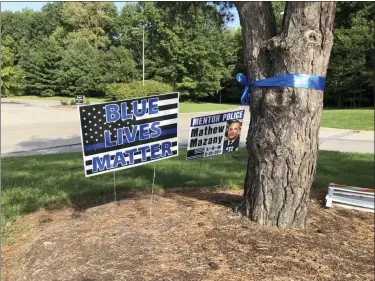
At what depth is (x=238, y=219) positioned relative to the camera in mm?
3889

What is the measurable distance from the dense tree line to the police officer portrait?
2898 mm

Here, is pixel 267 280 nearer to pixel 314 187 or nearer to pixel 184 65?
pixel 314 187

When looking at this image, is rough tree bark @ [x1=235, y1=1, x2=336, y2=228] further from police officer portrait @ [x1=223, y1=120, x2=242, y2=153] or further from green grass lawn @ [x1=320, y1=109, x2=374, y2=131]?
green grass lawn @ [x1=320, y1=109, x2=374, y2=131]

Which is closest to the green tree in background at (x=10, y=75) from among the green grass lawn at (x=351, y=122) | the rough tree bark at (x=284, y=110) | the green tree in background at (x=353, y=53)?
the rough tree bark at (x=284, y=110)

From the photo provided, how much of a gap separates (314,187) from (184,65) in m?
42.4

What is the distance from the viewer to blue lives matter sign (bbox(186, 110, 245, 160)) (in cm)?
552

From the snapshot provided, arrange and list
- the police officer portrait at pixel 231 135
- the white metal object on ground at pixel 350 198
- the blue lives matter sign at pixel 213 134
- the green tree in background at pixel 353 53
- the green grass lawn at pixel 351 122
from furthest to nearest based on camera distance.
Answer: the green tree in background at pixel 353 53 → the green grass lawn at pixel 351 122 → the police officer portrait at pixel 231 135 → the blue lives matter sign at pixel 213 134 → the white metal object on ground at pixel 350 198

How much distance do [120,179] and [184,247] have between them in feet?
10.3

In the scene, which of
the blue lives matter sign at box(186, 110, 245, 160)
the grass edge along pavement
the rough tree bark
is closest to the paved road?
the grass edge along pavement

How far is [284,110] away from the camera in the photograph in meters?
3.53

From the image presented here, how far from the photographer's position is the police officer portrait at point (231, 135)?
5.98 m

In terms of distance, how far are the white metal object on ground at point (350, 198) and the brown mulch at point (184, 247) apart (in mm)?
272

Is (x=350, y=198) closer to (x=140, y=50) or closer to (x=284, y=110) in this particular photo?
(x=284, y=110)

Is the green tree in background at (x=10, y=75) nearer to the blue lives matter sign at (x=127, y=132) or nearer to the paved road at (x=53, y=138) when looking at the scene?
the paved road at (x=53, y=138)
